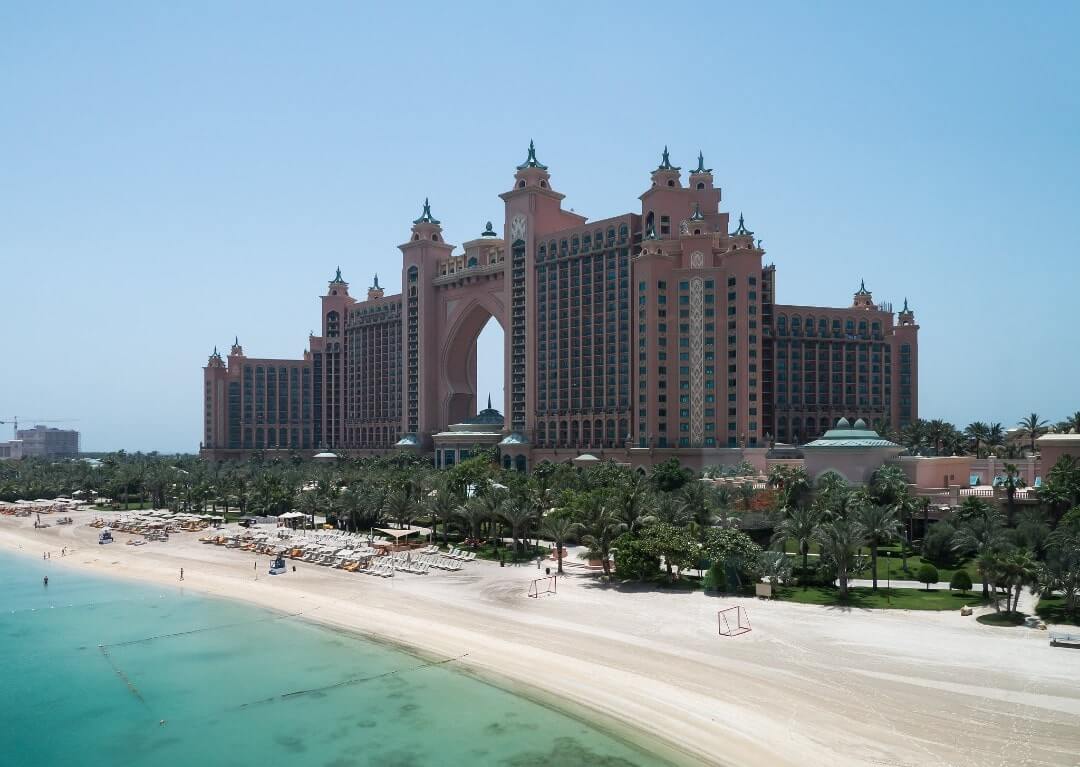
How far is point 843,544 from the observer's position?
4044 cm

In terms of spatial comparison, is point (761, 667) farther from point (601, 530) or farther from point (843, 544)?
point (601, 530)

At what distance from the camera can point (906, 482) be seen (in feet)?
193

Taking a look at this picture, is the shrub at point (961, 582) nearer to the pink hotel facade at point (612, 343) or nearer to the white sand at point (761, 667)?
the white sand at point (761, 667)

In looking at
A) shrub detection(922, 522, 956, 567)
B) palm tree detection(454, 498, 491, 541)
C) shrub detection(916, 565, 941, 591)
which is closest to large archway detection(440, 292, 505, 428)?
palm tree detection(454, 498, 491, 541)

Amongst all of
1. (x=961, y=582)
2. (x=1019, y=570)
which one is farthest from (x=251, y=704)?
(x=961, y=582)

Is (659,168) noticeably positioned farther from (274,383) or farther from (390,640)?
(274,383)

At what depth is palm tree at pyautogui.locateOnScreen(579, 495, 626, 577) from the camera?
4900 centimetres

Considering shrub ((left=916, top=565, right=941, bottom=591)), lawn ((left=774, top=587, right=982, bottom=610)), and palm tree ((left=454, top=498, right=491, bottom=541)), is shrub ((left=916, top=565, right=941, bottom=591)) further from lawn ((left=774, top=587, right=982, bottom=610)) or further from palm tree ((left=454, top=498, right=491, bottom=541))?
palm tree ((left=454, top=498, right=491, bottom=541))

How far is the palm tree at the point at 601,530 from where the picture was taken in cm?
4900

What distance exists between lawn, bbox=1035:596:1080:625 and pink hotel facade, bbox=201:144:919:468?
56566 millimetres

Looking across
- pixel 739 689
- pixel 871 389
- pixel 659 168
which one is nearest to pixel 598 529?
pixel 739 689

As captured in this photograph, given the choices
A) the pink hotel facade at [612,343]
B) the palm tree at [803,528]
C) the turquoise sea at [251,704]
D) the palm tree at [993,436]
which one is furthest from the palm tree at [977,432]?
the turquoise sea at [251,704]

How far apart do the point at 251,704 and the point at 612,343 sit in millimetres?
78837

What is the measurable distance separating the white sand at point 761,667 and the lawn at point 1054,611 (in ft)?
8.04
